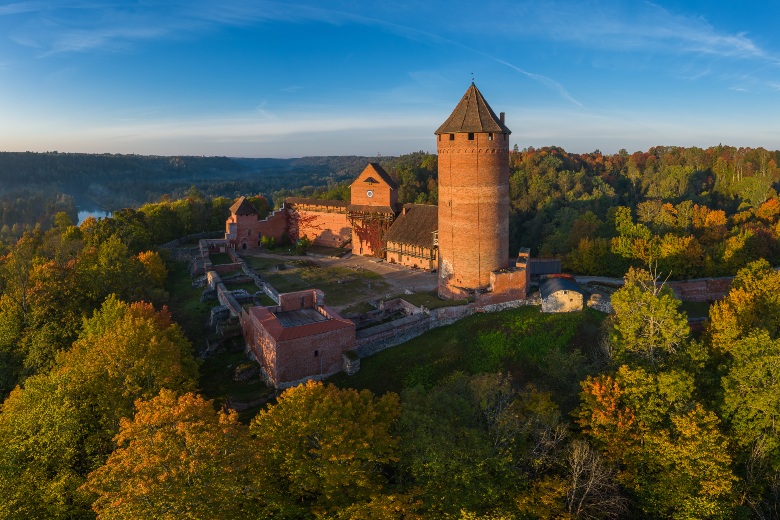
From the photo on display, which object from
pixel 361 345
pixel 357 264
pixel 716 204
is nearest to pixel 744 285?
pixel 361 345

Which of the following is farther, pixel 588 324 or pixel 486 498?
pixel 588 324

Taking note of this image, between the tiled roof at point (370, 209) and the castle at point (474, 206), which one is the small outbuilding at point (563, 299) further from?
the tiled roof at point (370, 209)

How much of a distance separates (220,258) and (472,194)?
94.0ft

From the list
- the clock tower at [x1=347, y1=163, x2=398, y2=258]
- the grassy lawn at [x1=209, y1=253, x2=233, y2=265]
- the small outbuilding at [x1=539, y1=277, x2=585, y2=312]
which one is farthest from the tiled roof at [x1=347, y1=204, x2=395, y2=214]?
the small outbuilding at [x1=539, y1=277, x2=585, y2=312]

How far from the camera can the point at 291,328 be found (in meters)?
23.4

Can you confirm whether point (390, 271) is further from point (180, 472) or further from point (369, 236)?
point (180, 472)

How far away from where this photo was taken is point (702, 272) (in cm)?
4069

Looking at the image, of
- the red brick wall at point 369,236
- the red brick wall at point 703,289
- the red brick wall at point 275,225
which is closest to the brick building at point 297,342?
the red brick wall at point 369,236

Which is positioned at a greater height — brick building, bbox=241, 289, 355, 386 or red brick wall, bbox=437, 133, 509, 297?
red brick wall, bbox=437, 133, 509, 297

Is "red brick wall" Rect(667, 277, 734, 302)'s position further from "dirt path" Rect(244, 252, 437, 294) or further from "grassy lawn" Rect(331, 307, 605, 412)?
"dirt path" Rect(244, 252, 437, 294)

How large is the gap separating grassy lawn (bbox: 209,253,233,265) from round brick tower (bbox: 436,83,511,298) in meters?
23.7

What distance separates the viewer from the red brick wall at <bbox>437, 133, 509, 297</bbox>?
2909 centimetres

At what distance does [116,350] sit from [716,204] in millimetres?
80142

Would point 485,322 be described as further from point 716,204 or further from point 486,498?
point 716,204
